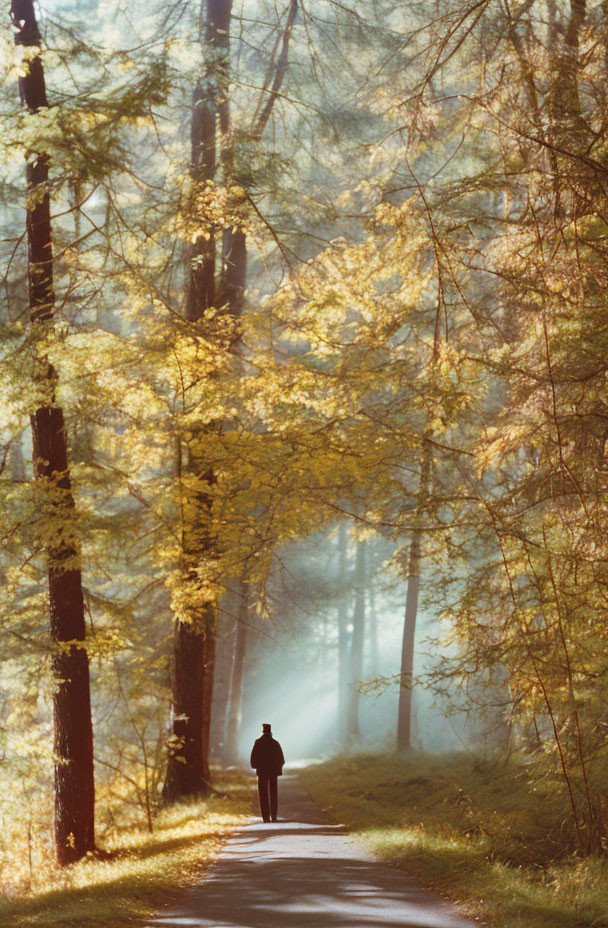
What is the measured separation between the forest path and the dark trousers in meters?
1.41

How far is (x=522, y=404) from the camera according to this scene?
10172 mm

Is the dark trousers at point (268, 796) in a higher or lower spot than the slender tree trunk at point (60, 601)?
lower

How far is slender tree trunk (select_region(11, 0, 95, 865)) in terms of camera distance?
10570mm

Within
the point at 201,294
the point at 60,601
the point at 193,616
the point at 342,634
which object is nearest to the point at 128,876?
the point at 60,601

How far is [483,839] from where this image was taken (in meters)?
9.95

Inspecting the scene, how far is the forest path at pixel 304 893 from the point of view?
658cm

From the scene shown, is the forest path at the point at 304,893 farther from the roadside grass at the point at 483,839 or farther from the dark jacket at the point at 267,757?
the dark jacket at the point at 267,757

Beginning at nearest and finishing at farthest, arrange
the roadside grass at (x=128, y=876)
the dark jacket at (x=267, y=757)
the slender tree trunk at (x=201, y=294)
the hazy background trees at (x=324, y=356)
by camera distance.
Result: the roadside grass at (x=128, y=876)
the hazy background trees at (x=324, y=356)
the dark jacket at (x=267, y=757)
the slender tree trunk at (x=201, y=294)

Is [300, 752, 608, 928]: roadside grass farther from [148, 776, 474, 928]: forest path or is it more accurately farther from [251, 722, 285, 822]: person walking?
[251, 722, 285, 822]: person walking

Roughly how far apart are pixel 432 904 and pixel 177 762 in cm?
907

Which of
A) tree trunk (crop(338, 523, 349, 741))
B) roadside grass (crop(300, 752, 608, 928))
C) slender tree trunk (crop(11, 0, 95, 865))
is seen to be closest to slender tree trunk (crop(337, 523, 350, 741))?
tree trunk (crop(338, 523, 349, 741))

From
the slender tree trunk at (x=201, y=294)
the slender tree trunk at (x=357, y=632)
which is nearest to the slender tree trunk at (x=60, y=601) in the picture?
the slender tree trunk at (x=201, y=294)

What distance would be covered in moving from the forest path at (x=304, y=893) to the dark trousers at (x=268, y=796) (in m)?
1.41

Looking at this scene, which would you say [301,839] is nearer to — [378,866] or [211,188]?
[378,866]
